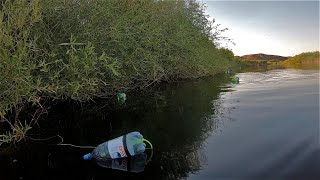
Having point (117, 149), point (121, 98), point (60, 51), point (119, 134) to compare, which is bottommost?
point (119, 134)

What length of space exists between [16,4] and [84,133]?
3.33 metres

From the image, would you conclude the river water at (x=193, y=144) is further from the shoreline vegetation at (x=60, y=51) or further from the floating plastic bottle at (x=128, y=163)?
the shoreline vegetation at (x=60, y=51)

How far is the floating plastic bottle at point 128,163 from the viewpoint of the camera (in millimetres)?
5074

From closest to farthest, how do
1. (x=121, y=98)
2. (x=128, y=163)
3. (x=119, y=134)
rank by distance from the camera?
(x=128, y=163) < (x=119, y=134) < (x=121, y=98)

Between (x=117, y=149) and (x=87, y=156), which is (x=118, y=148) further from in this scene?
(x=87, y=156)

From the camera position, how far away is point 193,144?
6.38 m

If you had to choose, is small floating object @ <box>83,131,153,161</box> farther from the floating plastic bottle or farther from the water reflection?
the water reflection

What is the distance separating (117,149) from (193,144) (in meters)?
1.68

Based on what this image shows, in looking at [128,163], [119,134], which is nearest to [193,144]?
[128,163]

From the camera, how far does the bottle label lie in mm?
5391

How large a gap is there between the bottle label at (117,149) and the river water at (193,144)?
150 mm

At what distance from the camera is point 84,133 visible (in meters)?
7.59

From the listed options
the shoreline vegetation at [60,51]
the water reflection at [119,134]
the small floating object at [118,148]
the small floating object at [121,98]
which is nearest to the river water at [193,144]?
the water reflection at [119,134]

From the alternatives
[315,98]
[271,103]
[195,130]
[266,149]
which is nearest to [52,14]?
[195,130]
